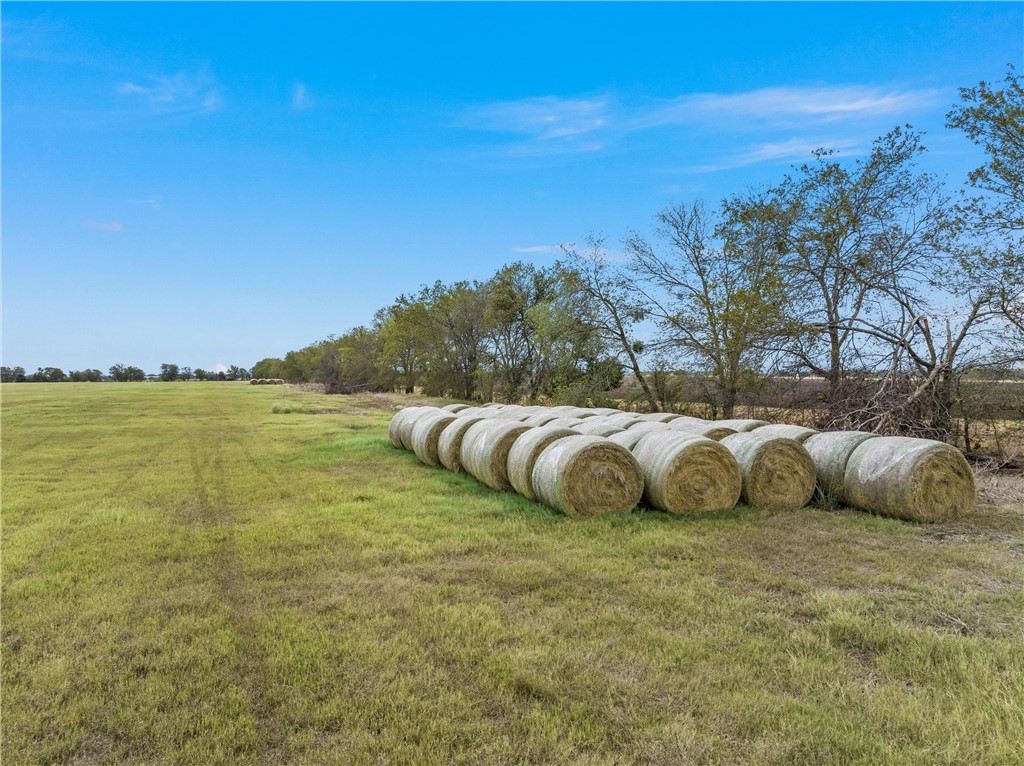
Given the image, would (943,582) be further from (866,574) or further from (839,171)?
(839,171)

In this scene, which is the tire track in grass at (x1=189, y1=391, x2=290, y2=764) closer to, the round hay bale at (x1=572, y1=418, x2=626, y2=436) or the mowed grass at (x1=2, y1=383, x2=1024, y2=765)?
the mowed grass at (x1=2, y1=383, x2=1024, y2=765)

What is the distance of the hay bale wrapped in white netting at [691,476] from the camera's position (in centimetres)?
746

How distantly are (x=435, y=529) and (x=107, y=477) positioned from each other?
6924 millimetres

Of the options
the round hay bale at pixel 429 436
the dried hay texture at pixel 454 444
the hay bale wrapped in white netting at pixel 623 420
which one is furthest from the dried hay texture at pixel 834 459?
the round hay bale at pixel 429 436

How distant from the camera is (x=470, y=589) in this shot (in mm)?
4848

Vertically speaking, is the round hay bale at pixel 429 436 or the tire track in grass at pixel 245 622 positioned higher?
the round hay bale at pixel 429 436

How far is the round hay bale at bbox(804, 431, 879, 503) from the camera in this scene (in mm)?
8039

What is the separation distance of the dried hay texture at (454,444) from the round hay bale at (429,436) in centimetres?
43

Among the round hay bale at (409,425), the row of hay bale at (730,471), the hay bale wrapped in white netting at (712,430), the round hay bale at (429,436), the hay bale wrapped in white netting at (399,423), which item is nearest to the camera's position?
the row of hay bale at (730,471)

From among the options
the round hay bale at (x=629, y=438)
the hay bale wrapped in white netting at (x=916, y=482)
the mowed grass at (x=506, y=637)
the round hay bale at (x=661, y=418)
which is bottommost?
the mowed grass at (x=506, y=637)

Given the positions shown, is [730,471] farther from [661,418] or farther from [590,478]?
[661,418]

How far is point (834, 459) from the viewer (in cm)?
814

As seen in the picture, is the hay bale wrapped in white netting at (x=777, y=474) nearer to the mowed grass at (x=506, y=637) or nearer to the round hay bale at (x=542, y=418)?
the mowed grass at (x=506, y=637)

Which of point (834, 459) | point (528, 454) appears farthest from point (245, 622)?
point (834, 459)
